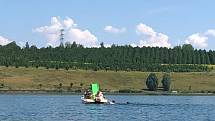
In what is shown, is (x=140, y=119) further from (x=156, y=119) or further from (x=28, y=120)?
(x=28, y=120)

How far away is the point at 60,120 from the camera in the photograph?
3789 inches

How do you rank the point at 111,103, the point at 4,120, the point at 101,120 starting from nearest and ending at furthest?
1. the point at 4,120
2. the point at 101,120
3. the point at 111,103

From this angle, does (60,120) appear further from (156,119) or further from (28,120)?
(156,119)

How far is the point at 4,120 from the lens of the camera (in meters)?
92.9

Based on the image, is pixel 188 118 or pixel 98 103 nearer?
pixel 188 118

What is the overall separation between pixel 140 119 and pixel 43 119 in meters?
17.2

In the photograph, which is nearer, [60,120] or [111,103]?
[60,120]

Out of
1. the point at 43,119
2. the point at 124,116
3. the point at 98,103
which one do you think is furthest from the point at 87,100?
the point at 43,119

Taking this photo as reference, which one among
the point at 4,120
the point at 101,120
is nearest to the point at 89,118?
the point at 101,120

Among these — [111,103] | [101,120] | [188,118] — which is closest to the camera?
[101,120]

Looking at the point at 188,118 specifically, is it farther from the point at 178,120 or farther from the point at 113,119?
the point at 113,119

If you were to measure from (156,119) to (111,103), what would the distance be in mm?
52290

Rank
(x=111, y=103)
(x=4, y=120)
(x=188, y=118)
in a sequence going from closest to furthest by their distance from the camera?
(x=4, y=120)
(x=188, y=118)
(x=111, y=103)

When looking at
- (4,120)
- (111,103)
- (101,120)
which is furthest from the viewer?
(111,103)
